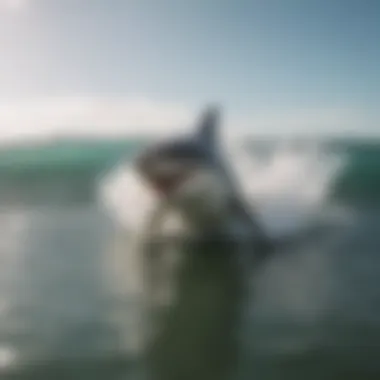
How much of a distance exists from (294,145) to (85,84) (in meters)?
0.63

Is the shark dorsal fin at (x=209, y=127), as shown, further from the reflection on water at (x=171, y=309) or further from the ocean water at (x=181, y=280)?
the reflection on water at (x=171, y=309)

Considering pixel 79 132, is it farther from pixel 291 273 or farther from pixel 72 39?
pixel 291 273

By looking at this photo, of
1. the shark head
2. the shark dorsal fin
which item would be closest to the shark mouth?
the shark head

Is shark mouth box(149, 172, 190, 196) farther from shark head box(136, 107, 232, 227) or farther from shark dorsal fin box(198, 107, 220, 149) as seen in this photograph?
shark dorsal fin box(198, 107, 220, 149)

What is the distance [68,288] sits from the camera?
6.61 feet

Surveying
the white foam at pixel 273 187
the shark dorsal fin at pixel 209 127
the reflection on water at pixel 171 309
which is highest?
the shark dorsal fin at pixel 209 127

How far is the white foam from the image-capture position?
2010 mm

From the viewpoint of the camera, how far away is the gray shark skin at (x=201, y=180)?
1.99m

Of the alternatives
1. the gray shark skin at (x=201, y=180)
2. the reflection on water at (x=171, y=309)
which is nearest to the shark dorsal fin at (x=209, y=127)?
the gray shark skin at (x=201, y=180)

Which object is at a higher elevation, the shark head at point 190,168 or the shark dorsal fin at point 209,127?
the shark dorsal fin at point 209,127

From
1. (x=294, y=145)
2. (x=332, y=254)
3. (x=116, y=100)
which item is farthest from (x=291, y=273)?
(x=116, y=100)

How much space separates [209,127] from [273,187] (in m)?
0.25

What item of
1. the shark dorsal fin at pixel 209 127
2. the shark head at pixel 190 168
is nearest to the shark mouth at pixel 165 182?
the shark head at pixel 190 168

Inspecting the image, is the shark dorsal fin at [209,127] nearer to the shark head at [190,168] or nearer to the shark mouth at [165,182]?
the shark head at [190,168]
